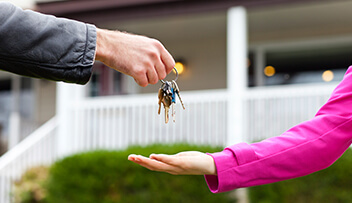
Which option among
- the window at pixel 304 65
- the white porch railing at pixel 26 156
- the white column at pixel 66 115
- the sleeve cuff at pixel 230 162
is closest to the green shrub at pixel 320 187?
the window at pixel 304 65

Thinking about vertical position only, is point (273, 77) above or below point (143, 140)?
above

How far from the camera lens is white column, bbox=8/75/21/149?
35.2ft

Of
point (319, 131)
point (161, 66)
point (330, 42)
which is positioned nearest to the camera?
point (161, 66)

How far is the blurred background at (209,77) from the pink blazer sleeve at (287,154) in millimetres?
5636

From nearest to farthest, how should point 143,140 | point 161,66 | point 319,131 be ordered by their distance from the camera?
point 161,66 → point 319,131 → point 143,140

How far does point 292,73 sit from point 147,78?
8627mm

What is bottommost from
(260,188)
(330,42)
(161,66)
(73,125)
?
(260,188)

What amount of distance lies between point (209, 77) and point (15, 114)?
4.07 metres

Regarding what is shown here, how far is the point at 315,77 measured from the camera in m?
9.76

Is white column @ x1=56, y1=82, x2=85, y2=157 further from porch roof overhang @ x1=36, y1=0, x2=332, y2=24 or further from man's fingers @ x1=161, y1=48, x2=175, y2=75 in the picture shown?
man's fingers @ x1=161, y1=48, x2=175, y2=75

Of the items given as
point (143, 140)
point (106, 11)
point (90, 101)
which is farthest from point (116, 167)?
point (106, 11)

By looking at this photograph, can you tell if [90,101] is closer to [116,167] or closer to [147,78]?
[116,167]

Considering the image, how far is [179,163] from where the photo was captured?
1.71 m

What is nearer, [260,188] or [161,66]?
[161,66]
